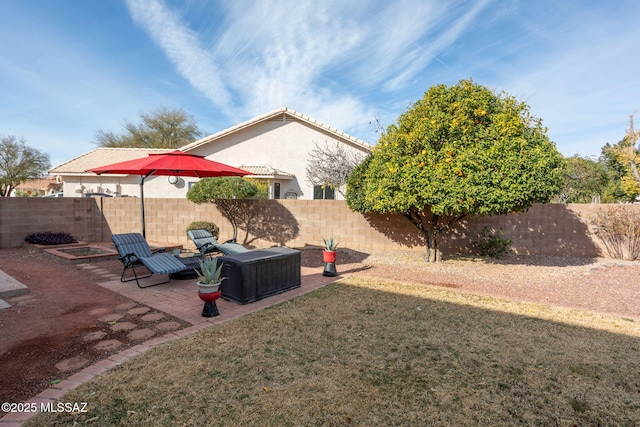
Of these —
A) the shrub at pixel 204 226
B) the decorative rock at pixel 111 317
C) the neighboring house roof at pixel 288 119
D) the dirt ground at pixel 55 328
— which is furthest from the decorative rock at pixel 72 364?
the neighboring house roof at pixel 288 119

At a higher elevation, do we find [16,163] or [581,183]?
[16,163]

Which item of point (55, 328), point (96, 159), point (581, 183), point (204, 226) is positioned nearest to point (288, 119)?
point (204, 226)

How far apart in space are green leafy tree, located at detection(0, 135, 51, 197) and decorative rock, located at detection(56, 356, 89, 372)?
35.9 m

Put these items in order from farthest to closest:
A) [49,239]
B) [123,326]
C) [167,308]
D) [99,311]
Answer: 1. [49,239]
2. [167,308]
3. [99,311]
4. [123,326]

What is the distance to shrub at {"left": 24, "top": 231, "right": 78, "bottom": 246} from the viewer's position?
10.5 meters

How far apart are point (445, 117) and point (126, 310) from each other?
8.18 metres

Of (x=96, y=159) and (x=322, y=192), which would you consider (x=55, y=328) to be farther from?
(x=96, y=159)

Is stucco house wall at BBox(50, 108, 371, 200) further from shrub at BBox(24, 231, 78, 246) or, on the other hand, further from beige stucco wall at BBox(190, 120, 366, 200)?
shrub at BBox(24, 231, 78, 246)

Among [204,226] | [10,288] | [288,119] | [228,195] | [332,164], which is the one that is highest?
[288,119]

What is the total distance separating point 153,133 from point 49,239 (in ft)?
99.7

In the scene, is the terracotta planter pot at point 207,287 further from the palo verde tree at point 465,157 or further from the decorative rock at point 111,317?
the palo verde tree at point 465,157

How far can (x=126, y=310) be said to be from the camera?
5.20 m

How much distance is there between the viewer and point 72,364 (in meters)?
3.53

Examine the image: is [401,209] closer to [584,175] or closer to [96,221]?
[96,221]
